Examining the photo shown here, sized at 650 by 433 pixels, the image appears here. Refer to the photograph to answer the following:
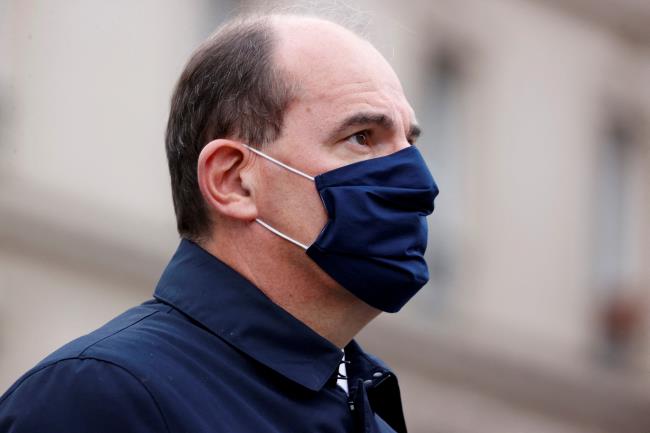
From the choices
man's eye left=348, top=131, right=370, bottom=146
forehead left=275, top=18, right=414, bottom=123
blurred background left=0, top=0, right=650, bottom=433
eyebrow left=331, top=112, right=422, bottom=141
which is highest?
forehead left=275, top=18, right=414, bottom=123

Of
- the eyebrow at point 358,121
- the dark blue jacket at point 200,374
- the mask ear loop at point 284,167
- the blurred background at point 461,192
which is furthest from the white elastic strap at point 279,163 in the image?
the blurred background at point 461,192

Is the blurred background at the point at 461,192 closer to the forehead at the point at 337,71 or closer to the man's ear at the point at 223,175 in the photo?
the forehead at the point at 337,71

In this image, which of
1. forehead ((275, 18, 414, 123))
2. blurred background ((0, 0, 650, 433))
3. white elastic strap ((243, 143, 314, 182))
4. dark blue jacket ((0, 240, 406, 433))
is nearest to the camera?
dark blue jacket ((0, 240, 406, 433))

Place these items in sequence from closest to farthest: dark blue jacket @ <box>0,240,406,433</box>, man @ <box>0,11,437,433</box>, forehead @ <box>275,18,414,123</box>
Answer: dark blue jacket @ <box>0,240,406,433</box>
man @ <box>0,11,437,433</box>
forehead @ <box>275,18,414,123</box>

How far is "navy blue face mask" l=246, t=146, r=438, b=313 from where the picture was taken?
3.62m

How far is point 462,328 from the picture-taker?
1588 cm

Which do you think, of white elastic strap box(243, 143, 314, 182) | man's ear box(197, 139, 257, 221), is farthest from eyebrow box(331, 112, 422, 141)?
man's ear box(197, 139, 257, 221)

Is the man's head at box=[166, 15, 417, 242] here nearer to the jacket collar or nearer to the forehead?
the forehead

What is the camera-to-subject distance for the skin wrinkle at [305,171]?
143 inches

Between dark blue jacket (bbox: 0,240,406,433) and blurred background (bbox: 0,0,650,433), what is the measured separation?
25.7 ft

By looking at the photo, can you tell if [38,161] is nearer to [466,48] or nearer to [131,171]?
[131,171]

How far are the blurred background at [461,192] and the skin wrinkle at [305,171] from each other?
7347 mm

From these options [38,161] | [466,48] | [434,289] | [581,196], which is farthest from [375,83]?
[581,196]

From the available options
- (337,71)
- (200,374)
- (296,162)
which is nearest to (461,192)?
(337,71)
